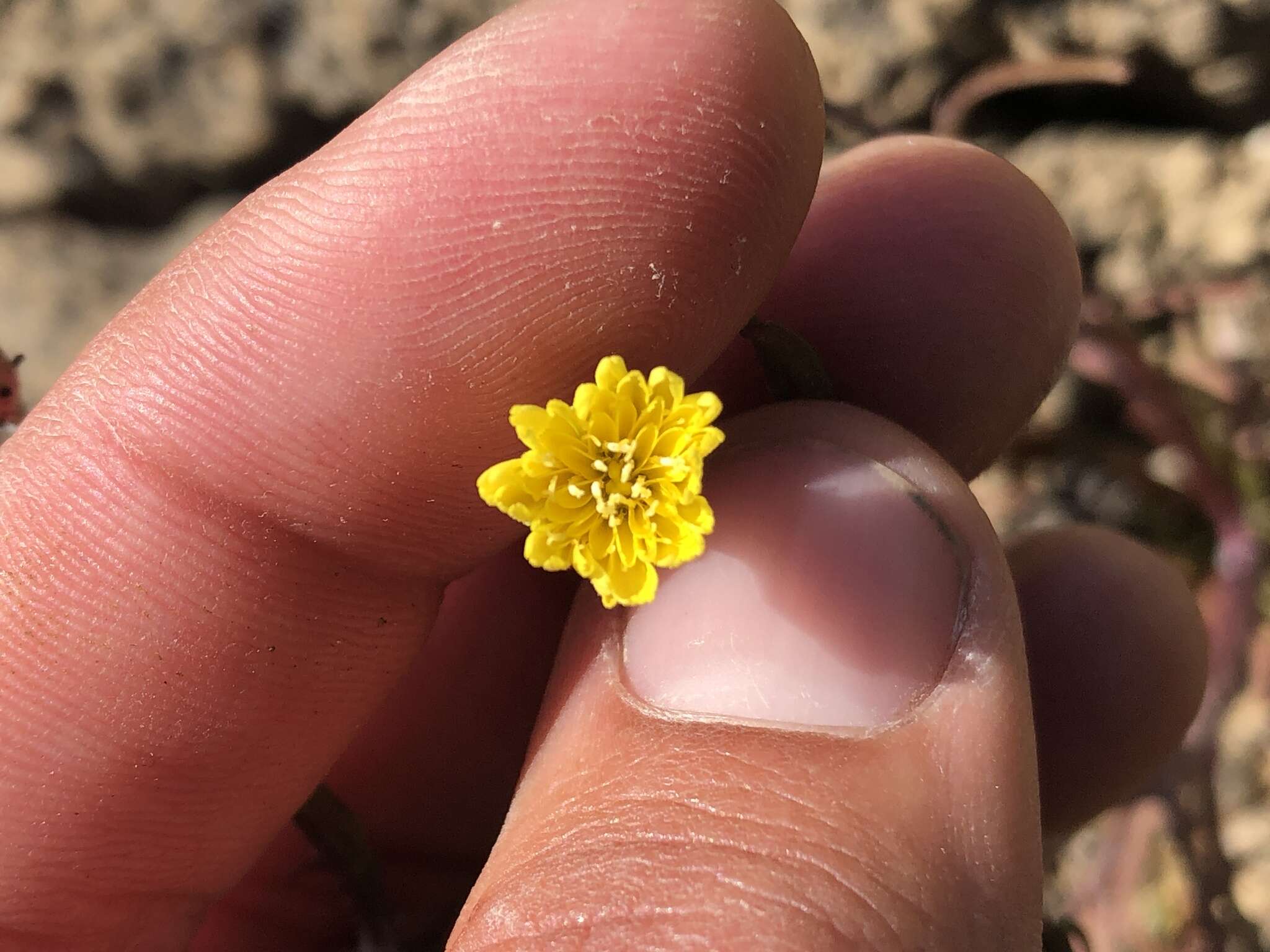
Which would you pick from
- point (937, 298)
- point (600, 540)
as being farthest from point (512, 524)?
point (937, 298)

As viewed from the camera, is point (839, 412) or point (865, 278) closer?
point (839, 412)

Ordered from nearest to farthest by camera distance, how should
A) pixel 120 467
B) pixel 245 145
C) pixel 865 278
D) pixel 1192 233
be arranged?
pixel 120 467, pixel 865 278, pixel 1192 233, pixel 245 145

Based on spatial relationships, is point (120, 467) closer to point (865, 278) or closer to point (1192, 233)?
point (865, 278)


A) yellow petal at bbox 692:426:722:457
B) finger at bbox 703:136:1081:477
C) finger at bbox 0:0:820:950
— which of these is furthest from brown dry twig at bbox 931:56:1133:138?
yellow petal at bbox 692:426:722:457

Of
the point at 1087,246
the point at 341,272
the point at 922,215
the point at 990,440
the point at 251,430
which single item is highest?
the point at 341,272

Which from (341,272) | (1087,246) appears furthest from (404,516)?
(1087,246)

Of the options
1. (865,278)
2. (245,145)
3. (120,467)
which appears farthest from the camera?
(245,145)

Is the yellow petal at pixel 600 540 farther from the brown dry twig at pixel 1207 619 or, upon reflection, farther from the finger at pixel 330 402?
the brown dry twig at pixel 1207 619

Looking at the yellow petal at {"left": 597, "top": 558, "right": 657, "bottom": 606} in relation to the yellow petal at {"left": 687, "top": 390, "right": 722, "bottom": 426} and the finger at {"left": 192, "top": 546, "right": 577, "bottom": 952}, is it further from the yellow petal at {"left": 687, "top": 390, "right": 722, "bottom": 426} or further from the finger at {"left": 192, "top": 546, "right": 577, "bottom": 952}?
the finger at {"left": 192, "top": 546, "right": 577, "bottom": 952}
